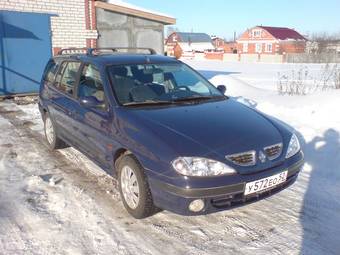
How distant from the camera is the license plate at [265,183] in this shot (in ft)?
10.9

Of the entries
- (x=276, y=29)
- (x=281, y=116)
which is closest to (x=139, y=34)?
(x=281, y=116)

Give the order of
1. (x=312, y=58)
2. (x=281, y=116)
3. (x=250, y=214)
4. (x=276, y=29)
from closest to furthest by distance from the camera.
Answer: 1. (x=250, y=214)
2. (x=281, y=116)
3. (x=312, y=58)
4. (x=276, y=29)

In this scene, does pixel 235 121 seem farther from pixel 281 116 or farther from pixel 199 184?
pixel 281 116

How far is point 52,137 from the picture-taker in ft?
20.3

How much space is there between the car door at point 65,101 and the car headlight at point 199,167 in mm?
2197

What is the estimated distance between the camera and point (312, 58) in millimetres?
42875

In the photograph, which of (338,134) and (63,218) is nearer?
(63,218)

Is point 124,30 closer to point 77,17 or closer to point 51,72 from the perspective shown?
point 77,17

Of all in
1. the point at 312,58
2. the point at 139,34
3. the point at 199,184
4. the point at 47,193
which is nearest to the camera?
the point at 199,184

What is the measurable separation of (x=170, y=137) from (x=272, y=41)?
64757 millimetres

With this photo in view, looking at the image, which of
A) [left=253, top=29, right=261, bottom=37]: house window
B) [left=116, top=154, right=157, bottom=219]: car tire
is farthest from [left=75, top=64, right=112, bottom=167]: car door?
[left=253, top=29, right=261, bottom=37]: house window

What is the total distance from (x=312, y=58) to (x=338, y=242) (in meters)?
43.2

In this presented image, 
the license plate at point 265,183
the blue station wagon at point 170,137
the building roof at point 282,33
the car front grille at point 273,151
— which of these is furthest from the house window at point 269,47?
the license plate at point 265,183

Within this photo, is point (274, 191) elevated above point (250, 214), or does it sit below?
above
